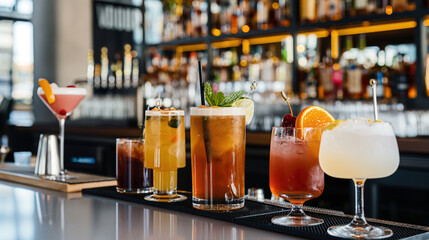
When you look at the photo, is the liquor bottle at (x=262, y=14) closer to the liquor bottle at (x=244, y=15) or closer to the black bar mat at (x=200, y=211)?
the liquor bottle at (x=244, y=15)

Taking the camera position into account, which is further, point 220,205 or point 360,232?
point 220,205

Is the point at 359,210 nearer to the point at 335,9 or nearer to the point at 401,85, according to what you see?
the point at 401,85

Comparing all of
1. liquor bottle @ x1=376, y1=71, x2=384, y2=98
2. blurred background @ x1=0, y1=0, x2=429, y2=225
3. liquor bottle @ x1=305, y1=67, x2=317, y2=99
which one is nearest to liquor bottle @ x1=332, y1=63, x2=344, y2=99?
blurred background @ x1=0, y1=0, x2=429, y2=225

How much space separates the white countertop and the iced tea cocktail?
0.08m

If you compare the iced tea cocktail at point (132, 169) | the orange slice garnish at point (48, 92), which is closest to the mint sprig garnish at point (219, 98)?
the iced tea cocktail at point (132, 169)

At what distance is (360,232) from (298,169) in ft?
0.57

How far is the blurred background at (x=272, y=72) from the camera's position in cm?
275

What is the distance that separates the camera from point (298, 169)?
1015mm

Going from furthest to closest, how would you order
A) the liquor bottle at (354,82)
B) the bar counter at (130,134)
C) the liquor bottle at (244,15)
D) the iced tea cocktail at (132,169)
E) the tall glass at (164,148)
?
the liquor bottle at (244,15), the liquor bottle at (354,82), the bar counter at (130,134), the iced tea cocktail at (132,169), the tall glass at (164,148)

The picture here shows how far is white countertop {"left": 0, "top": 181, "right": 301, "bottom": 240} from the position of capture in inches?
36.9

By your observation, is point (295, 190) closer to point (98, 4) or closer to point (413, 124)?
point (413, 124)

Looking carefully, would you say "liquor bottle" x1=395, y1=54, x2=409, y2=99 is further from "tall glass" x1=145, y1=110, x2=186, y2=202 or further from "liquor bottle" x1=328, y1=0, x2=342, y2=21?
"tall glass" x1=145, y1=110, x2=186, y2=202

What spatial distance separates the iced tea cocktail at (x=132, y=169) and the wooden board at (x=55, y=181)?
186 millimetres


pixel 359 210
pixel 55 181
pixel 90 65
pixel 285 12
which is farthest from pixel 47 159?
pixel 90 65
